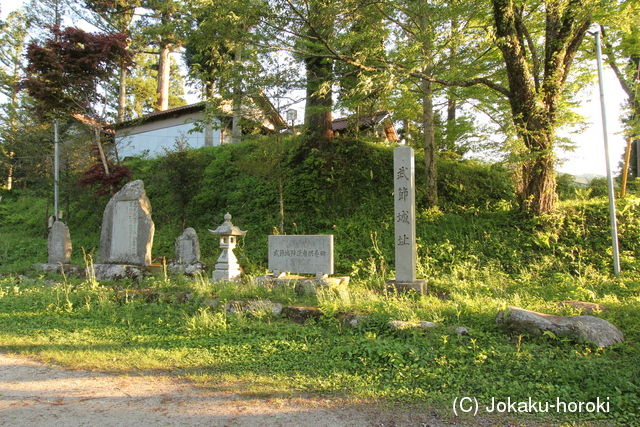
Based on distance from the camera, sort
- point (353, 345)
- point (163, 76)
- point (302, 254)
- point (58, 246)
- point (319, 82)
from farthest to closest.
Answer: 1. point (163, 76)
2. point (58, 246)
3. point (319, 82)
4. point (302, 254)
5. point (353, 345)

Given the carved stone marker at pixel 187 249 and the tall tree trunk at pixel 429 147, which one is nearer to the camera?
the carved stone marker at pixel 187 249

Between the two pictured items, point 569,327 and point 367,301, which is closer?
point 569,327

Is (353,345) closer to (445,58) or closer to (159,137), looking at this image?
(445,58)

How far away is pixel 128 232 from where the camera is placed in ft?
32.6

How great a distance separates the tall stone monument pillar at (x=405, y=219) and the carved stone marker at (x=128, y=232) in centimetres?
645

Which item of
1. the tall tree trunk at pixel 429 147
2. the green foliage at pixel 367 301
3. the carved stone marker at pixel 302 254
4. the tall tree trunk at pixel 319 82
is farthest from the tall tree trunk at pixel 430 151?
the carved stone marker at pixel 302 254

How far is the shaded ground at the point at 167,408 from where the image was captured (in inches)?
127

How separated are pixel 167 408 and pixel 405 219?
508 centimetres

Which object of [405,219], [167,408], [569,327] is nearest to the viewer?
[167,408]

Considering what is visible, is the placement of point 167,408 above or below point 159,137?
below

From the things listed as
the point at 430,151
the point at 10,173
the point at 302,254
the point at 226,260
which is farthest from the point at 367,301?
the point at 10,173

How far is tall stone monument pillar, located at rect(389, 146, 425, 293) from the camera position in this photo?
711cm

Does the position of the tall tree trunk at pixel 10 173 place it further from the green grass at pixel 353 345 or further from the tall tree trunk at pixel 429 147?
the tall tree trunk at pixel 429 147

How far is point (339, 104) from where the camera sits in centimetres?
1113
